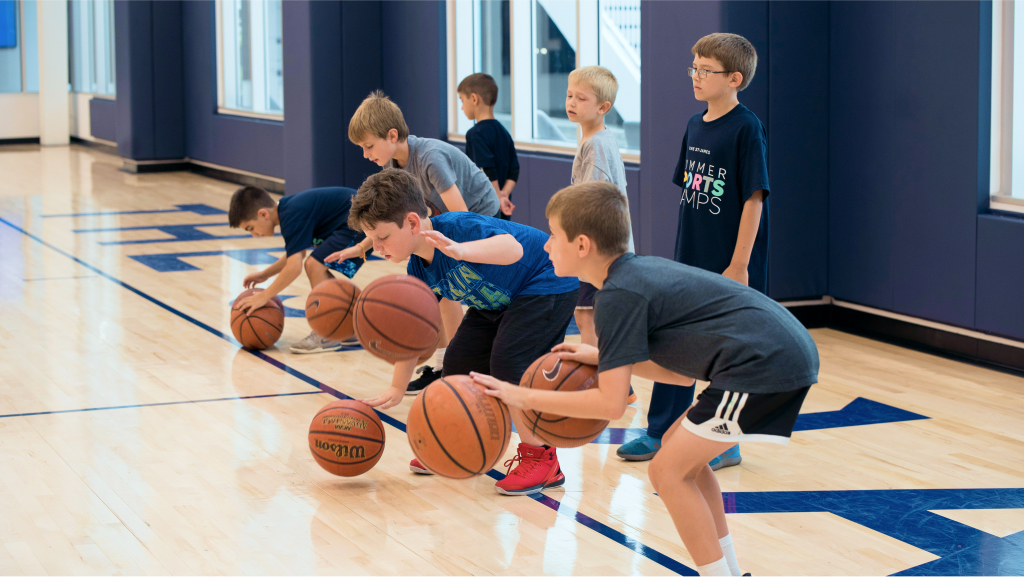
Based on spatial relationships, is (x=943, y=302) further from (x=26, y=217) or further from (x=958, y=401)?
(x=26, y=217)

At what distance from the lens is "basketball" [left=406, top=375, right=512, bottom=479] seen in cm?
301

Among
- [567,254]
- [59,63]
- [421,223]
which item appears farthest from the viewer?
[59,63]

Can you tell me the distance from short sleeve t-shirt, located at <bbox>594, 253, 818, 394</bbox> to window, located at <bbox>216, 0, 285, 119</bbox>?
462 inches

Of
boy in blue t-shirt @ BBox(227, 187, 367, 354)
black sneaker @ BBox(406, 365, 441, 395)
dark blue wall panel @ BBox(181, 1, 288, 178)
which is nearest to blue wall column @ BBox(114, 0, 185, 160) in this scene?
dark blue wall panel @ BBox(181, 1, 288, 178)

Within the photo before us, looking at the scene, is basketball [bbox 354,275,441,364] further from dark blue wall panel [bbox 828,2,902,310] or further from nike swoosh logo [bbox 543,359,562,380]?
A: dark blue wall panel [bbox 828,2,902,310]

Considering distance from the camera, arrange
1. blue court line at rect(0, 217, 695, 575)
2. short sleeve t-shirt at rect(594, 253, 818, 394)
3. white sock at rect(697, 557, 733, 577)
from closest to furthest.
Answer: short sleeve t-shirt at rect(594, 253, 818, 394) → white sock at rect(697, 557, 733, 577) → blue court line at rect(0, 217, 695, 575)

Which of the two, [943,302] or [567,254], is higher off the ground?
[567,254]

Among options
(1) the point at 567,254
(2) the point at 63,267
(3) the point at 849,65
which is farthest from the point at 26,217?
(1) the point at 567,254

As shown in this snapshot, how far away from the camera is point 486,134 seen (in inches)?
247

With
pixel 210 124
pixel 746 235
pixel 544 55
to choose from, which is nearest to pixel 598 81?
pixel 746 235

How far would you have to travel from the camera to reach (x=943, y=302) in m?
5.87

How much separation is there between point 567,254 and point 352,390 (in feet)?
9.17

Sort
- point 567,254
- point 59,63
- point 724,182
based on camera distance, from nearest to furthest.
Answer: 1. point 567,254
2. point 724,182
3. point 59,63

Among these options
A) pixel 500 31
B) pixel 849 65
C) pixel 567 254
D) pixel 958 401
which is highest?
pixel 500 31
